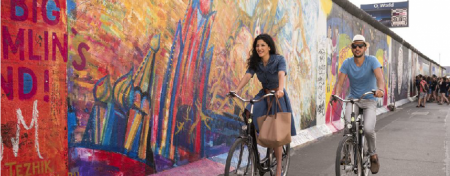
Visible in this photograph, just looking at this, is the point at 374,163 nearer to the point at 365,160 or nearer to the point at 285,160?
the point at 365,160

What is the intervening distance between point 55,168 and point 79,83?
0.75 meters

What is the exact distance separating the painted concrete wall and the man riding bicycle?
Result: 1840 mm

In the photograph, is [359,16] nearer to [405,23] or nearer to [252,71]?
[252,71]

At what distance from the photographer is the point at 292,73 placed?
8562 mm

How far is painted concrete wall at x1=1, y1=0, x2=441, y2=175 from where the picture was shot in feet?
10.4

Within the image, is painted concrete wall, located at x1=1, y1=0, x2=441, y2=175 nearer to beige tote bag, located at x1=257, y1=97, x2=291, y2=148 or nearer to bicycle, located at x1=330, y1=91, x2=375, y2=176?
beige tote bag, located at x1=257, y1=97, x2=291, y2=148

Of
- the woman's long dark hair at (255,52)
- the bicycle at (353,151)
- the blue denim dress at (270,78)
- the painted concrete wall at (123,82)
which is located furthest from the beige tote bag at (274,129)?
the painted concrete wall at (123,82)

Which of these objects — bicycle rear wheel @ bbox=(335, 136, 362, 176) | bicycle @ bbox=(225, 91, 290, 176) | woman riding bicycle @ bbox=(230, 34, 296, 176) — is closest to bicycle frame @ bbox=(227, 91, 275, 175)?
bicycle @ bbox=(225, 91, 290, 176)

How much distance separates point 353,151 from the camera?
4.60 m

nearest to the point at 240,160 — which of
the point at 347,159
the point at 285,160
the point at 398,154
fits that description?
the point at 285,160

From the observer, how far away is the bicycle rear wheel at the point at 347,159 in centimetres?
434

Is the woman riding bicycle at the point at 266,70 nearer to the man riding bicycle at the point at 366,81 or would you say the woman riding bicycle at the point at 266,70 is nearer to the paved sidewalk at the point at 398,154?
the man riding bicycle at the point at 366,81

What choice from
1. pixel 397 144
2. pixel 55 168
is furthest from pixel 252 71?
pixel 397 144

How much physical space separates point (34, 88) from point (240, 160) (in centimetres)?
193
